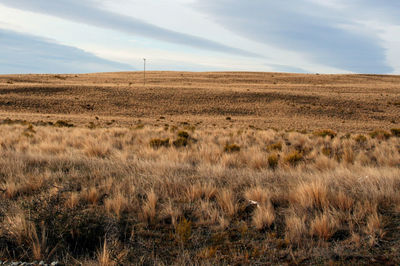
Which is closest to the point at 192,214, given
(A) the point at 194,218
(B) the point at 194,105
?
(A) the point at 194,218

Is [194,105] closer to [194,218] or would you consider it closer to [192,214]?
[192,214]

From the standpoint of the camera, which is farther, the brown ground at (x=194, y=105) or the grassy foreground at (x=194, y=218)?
the brown ground at (x=194, y=105)

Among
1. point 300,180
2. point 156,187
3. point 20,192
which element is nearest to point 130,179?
point 156,187

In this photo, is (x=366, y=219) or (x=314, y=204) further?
(x=314, y=204)

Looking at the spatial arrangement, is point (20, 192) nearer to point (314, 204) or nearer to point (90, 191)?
point (90, 191)

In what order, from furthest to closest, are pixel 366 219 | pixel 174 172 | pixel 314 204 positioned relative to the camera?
pixel 174 172 < pixel 314 204 < pixel 366 219

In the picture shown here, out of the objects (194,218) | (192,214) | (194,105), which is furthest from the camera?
(194,105)

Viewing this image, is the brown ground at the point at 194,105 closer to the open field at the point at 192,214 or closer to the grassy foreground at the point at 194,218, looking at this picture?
the open field at the point at 192,214

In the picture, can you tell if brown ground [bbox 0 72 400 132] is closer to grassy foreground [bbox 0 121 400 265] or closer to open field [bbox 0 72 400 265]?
open field [bbox 0 72 400 265]

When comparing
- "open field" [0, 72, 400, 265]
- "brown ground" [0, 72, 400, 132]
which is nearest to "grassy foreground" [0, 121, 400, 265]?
"open field" [0, 72, 400, 265]

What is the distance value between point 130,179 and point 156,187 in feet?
2.58

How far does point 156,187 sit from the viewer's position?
643cm

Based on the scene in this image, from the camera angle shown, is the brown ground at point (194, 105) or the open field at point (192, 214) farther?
the brown ground at point (194, 105)

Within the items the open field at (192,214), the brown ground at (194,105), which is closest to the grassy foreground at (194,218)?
the open field at (192,214)
